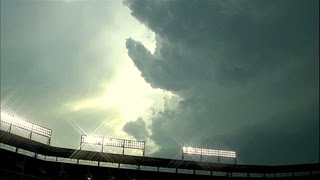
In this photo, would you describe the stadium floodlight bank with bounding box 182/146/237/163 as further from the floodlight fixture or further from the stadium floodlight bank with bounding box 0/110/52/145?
the stadium floodlight bank with bounding box 0/110/52/145

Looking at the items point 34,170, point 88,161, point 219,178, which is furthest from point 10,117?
point 219,178

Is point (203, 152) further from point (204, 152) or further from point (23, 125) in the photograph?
point (23, 125)

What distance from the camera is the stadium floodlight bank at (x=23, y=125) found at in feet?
216

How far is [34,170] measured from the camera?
205ft

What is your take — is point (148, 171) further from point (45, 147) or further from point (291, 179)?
point (291, 179)

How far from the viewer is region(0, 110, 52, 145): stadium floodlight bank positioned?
216ft

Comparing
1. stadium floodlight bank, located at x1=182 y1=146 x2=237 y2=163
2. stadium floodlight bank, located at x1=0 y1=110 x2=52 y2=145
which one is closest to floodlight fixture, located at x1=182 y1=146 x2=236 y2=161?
stadium floodlight bank, located at x1=182 y1=146 x2=237 y2=163

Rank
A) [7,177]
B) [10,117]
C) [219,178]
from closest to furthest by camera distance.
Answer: [7,177] < [10,117] < [219,178]

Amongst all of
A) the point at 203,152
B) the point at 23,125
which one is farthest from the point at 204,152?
the point at 23,125

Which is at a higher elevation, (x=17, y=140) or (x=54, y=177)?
(x=17, y=140)

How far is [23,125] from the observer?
226ft

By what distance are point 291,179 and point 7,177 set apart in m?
43.4

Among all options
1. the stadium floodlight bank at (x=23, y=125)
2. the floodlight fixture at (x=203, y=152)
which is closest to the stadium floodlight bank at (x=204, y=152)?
the floodlight fixture at (x=203, y=152)

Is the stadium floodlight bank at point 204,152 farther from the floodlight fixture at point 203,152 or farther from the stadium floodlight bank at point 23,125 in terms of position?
the stadium floodlight bank at point 23,125
